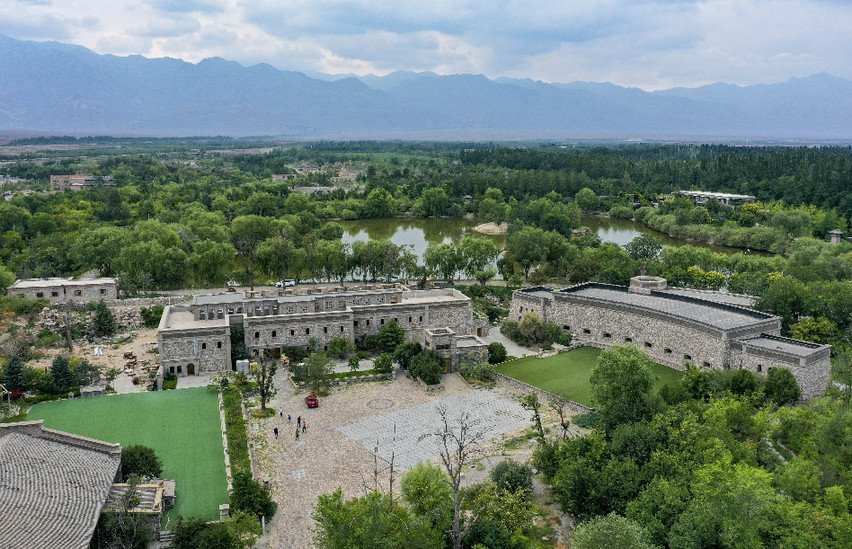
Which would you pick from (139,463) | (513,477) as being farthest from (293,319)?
(513,477)

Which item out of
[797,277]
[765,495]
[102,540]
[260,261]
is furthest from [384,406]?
[797,277]

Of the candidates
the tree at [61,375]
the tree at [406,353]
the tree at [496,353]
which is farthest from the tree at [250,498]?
the tree at [496,353]

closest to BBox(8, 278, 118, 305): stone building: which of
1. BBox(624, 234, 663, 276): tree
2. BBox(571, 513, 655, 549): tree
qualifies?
BBox(571, 513, 655, 549): tree

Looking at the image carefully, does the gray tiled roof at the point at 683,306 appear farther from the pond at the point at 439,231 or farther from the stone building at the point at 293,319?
the pond at the point at 439,231

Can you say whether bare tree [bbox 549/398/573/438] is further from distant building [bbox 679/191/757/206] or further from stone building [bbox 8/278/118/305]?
distant building [bbox 679/191/757/206]

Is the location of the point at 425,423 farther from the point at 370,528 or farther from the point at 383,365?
the point at 370,528

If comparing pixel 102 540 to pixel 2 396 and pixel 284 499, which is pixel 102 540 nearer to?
pixel 284 499

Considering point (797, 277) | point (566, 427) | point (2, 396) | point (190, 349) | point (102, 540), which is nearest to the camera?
point (102, 540)
